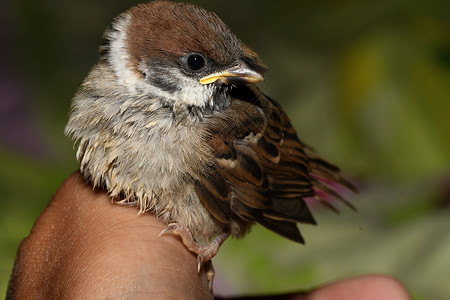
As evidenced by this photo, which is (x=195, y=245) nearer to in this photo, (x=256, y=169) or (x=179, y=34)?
(x=256, y=169)

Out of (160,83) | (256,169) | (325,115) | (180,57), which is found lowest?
(325,115)

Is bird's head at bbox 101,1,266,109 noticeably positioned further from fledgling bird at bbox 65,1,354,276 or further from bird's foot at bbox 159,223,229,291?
bird's foot at bbox 159,223,229,291

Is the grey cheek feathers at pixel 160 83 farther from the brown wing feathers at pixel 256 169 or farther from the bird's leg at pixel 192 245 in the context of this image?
the bird's leg at pixel 192 245

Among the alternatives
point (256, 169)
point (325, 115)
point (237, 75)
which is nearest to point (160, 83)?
point (237, 75)

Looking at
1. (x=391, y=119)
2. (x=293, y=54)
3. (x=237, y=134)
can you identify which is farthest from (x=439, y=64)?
(x=237, y=134)

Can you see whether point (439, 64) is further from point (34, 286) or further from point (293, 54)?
point (34, 286)

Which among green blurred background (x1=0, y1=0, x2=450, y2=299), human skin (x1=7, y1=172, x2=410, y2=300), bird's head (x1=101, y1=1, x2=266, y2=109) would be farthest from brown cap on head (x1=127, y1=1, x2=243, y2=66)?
green blurred background (x1=0, y1=0, x2=450, y2=299)

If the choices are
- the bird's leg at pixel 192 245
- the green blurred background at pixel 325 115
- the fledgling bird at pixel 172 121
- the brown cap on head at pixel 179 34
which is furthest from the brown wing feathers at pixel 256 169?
the green blurred background at pixel 325 115
